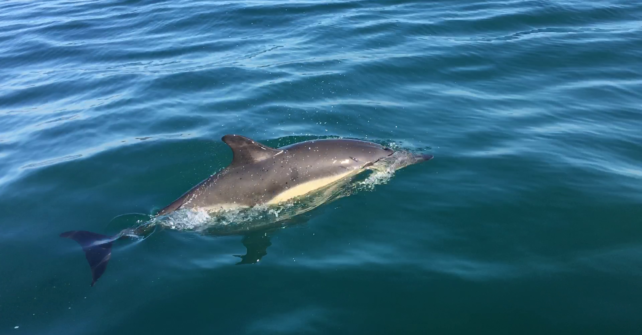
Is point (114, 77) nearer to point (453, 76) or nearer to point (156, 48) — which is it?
point (156, 48)

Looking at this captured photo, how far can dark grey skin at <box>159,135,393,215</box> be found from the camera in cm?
976

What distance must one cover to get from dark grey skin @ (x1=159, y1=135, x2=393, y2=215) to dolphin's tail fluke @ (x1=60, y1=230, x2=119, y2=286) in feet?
3.77

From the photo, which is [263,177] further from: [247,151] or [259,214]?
[259,214]

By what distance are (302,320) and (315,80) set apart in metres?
10.6

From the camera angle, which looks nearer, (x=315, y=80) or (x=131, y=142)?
(x=131, y=142)

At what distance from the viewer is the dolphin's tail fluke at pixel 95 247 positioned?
837 cm

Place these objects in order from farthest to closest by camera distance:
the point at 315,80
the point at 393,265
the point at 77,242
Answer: the point at 315,80, the point at 77,242, the point at 393,265

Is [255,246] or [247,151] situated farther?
[247,151]

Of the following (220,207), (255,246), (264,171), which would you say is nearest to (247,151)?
(264,171)

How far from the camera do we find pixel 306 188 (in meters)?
10.4

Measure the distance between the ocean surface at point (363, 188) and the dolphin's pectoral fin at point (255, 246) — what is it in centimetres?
5

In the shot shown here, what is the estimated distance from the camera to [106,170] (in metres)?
12.1

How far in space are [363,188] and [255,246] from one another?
2.71m

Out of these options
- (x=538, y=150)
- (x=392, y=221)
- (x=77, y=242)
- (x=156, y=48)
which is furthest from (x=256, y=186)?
(x=156, y=48)
